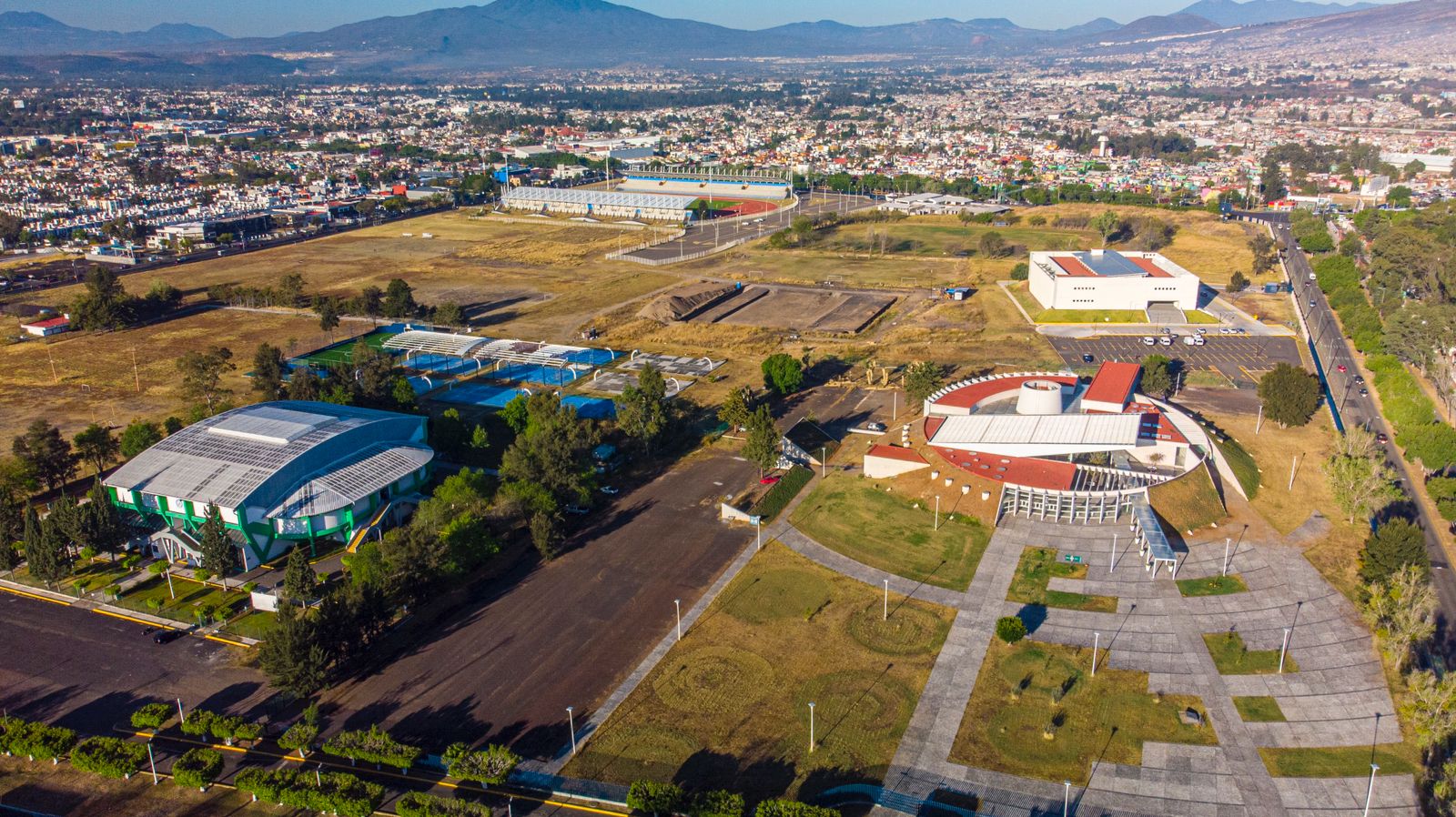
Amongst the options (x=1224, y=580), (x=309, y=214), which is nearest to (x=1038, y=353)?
(x=1224, y=580)

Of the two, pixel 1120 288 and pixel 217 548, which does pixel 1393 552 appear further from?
pixel 1120 288

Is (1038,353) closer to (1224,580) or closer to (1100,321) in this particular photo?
(1100,321)

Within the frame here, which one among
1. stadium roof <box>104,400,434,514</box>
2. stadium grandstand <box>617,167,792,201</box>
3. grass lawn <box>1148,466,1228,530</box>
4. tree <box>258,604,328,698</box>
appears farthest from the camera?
stadium grandstand <box>617,167,792,201</box>

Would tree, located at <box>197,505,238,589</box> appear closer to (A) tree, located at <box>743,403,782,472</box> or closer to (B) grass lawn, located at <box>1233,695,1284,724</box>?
(A) tree, located at <box>743,403,782,472</box>

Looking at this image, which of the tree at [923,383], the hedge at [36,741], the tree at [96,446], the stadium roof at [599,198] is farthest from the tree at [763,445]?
the stadium roof at [599,198]

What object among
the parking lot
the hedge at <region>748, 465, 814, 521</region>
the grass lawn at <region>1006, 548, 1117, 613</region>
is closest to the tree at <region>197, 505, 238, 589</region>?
the hedge at <region>748, 465, 814, 521</region>

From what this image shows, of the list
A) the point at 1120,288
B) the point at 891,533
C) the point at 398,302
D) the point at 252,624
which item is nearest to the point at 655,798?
the point at 252,624
